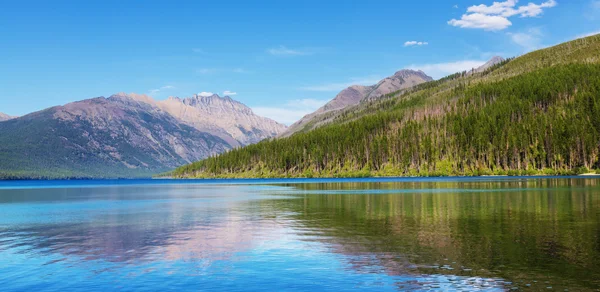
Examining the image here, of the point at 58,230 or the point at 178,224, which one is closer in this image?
the point at 58,230

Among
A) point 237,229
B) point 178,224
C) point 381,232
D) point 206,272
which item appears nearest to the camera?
point 206,272

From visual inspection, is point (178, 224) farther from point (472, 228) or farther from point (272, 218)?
point (472, 228)

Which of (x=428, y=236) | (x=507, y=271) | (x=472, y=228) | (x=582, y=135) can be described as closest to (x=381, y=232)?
(x=428, y=236)

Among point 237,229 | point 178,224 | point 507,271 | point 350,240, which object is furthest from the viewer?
point 178,224

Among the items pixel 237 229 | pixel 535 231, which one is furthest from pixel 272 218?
pixel 535 231

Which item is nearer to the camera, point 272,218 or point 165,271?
point 165,271

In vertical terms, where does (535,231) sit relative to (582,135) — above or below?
below

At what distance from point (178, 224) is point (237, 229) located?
8.36m

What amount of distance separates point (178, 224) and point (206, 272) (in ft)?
79.5

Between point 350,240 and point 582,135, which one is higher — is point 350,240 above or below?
below

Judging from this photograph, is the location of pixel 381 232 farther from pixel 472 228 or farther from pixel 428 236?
pixel 472 228

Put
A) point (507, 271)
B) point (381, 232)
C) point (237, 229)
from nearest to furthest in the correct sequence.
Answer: point (507, 271) → point (381, 232) → point (237, 229)

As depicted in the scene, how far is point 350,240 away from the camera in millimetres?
35000

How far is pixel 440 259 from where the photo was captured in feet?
88.7
